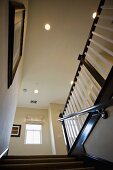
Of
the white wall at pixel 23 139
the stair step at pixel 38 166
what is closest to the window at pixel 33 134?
the white wall at pixel 23 139

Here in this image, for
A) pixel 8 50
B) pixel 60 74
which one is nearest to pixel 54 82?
pixel 60 74

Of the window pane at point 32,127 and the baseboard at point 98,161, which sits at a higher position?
the window pane at point 32,127

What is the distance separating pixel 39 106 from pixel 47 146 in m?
2.15

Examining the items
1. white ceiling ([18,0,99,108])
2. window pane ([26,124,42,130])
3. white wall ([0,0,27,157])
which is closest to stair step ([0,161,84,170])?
white wall ([0,0,27,157])

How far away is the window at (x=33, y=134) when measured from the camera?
6.65 metres

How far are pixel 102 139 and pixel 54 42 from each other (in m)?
3.39

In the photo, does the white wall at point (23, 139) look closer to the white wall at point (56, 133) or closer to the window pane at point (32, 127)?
the window pane at point (32, 127)

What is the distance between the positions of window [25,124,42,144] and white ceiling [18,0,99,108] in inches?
65.3

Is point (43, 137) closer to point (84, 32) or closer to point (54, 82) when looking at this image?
point (54, 82)

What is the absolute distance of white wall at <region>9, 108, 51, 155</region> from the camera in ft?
20.4

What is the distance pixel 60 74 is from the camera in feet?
19.2

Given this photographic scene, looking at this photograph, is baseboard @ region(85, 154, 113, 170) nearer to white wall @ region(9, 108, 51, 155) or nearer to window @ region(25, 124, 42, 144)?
white wall @ region(9, 108, 51, 155)

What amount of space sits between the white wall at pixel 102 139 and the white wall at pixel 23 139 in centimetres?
459

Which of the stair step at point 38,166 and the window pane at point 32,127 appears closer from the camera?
the stair step at point 38,166
